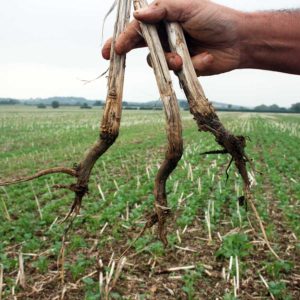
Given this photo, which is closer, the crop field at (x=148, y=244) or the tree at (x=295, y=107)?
the crop field at (x=148, y=244)

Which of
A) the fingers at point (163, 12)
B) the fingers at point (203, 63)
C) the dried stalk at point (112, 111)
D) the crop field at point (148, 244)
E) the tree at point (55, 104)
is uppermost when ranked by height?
the fingers at point (163, 12)

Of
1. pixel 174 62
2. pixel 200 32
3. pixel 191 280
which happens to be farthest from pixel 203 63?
pixel 191 280

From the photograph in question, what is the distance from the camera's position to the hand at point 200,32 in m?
2.92

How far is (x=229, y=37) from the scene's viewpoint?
353 cm

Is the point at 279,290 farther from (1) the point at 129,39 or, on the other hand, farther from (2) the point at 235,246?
(1) the point at 129,39

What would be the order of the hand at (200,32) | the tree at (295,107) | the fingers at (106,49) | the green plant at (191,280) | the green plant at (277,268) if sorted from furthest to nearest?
the tree at (295,107), the green plant at (277,268), the green plant at (191,280), the fingers at (106,49), the hand at (200,32)

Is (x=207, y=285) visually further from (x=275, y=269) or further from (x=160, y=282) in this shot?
(x=275, y=269)

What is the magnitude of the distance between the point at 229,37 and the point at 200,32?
1.07 ft

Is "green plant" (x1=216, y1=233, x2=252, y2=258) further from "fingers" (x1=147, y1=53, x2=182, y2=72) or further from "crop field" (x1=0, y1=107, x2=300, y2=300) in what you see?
"fingers" (x1=147, y1=53, x2=182, y2=72)

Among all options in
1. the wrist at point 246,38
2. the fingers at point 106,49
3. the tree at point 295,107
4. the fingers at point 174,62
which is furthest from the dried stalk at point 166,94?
the tree at point 295,107

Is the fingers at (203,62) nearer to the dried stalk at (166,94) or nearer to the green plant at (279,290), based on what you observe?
the dried stalk at (166,94)

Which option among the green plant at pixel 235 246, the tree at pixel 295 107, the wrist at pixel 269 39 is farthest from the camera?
the tree at pixel 295 107

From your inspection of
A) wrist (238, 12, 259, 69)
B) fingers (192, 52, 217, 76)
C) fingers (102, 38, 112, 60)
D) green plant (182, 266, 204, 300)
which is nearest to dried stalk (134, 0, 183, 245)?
fingers (102, 38, 112, 60)

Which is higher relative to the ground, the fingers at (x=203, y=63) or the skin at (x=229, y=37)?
the skin at (x=229, y=37)
